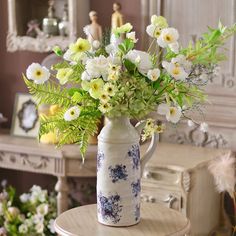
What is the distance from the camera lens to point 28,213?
13.0 ft

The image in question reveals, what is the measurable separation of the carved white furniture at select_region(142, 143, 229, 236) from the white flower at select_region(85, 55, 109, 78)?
0.98 meters

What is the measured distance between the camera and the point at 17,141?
3803mm

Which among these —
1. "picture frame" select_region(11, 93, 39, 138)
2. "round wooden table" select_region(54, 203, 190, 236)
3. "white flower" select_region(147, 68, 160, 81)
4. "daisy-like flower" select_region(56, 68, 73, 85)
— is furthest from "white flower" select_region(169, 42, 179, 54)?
"picture frame" select_region(11, 93, 39, 138)

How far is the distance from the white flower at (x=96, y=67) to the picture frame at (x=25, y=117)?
5.46 ft

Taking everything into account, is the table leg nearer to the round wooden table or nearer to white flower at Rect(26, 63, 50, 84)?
the round wooden table

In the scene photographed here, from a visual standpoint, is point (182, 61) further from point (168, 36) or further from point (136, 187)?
point (136, 187)

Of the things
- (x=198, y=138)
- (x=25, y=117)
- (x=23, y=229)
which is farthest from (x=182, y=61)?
(x=23, y=229)

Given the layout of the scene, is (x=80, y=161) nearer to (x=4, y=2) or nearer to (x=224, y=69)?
(x=224, y=69)

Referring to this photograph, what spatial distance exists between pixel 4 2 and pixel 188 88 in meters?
2.14

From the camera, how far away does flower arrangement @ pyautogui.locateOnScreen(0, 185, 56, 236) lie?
151 inches

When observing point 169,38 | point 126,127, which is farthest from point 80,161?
point 169,38

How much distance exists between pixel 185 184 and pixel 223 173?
234 mm

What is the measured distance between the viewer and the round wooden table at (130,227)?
2400mm

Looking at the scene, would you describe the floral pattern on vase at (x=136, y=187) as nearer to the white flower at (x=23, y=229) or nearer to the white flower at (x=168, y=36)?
the white flower at (x=168, y=36)
